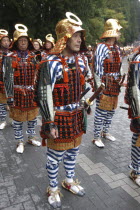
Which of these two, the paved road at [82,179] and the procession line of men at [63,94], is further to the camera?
the paved road at [82,179]

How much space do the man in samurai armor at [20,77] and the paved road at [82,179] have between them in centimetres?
54

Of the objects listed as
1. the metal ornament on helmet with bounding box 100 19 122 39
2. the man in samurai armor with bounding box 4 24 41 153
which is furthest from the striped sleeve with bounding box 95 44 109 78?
the man in samurai armor with bounding box 4 24 41 153

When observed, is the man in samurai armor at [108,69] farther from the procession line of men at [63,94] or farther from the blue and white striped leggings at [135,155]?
the blue and white striped leggings at [135,155]

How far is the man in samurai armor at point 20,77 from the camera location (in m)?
4.11

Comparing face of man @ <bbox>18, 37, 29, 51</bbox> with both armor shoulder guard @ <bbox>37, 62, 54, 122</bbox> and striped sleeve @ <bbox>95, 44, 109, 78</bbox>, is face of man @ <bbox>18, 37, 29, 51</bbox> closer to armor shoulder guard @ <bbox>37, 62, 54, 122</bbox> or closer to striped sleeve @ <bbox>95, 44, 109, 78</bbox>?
striped sleeve @ <bbox>95, 44, 109, 78</bbox>

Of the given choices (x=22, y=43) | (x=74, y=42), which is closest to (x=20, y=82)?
(x=22, y=43)

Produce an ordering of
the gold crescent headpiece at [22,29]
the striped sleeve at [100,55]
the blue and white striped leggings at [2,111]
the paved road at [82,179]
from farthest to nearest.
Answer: the blue and white striped leggings at [2,111] < the striped sleeve at [100,55] < the gold crescent headpiece at [22,29] < the paved road at [82,179]

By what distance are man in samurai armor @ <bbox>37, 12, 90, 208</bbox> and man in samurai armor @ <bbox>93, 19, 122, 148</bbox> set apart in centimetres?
142

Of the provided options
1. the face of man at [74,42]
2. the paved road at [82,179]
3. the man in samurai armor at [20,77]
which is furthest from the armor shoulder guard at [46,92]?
the man in samurai armor at [20,77]

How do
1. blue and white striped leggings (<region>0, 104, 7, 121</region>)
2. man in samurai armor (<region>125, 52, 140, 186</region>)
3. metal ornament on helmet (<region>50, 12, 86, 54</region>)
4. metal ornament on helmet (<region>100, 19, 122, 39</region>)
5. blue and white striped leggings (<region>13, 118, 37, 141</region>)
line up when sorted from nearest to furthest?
metal ornament on helmet (<region>50, 12, 86, 54</region>) → man in samurai armor (<region>125, 52, 140, 186</region>) → metal ornament on helmet (<region>100, 19, 122, 39</region>) → blue and white striped leggings (<region>13, 118, 37, 141</region>) → blue and white striped leggings (<region>0, 104, 7, 121</region>)

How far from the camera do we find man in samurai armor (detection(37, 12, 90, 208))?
8.55ft

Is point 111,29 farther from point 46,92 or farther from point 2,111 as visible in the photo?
point 2,111

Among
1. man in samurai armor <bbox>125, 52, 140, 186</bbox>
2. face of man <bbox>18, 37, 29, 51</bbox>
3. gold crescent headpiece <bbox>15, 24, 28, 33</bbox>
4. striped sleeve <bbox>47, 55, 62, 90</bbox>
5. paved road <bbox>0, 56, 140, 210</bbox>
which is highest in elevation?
gold crescent headpiece <bbox>15, 24, 28, 33</bbox>

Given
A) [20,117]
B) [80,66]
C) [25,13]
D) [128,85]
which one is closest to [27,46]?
[20,117]
